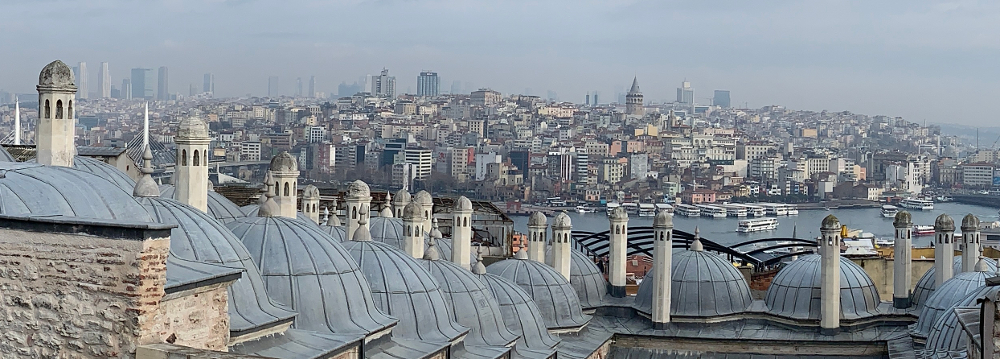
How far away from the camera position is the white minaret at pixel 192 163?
7883 millimetres

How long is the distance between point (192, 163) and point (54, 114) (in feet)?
3.16

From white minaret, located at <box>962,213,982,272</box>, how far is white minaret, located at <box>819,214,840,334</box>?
1.26m

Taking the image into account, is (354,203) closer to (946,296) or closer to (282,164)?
(282,164)

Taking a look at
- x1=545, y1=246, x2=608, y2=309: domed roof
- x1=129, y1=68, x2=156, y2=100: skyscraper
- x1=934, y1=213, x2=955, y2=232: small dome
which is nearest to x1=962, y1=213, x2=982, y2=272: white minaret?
x1=934, y1=213, x2=955, y2=232: small dome

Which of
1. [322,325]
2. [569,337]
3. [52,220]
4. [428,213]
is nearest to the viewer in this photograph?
[52,220]

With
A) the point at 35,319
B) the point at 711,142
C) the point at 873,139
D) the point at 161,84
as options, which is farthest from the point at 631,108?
the point at 35,319

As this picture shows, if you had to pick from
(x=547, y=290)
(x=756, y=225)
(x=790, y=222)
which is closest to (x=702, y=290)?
(x=547, y=290)

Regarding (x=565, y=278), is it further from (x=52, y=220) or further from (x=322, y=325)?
(x=52, y=220)

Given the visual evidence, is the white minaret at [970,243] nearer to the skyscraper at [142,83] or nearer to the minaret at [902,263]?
the minaret at [902,263]

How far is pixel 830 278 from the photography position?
37.5 ft

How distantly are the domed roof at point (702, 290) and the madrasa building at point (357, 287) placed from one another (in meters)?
0.02

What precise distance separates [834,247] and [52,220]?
8.19 meters

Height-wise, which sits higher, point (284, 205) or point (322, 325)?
point (284, 205)

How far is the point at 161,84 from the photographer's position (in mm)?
85500
